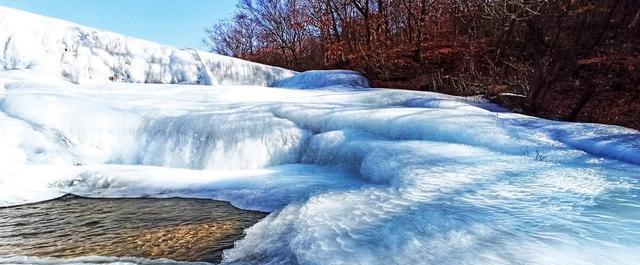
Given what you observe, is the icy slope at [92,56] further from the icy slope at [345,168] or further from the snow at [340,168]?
the icy slope at [345,168]

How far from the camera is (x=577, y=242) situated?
1604 millimetres

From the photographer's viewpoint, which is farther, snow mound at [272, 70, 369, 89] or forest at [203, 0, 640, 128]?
snow mound at [272, 70, 369, 89]

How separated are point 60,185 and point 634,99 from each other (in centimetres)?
788

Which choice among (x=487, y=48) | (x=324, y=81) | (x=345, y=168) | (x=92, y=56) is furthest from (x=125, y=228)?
(x=487, y=48)

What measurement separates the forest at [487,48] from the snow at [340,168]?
1615mm

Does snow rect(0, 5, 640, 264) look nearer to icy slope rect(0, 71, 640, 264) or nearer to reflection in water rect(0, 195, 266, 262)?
icy slope rect(0, 71, 640, 264)

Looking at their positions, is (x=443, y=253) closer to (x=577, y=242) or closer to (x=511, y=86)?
(x=577, y=242)

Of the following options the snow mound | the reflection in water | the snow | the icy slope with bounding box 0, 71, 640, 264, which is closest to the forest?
the snow mound

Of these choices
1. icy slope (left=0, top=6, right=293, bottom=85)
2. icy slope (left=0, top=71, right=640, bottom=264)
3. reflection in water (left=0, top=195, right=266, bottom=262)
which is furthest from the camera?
icy slope (left=0, top=6, right=293, bottom=85)

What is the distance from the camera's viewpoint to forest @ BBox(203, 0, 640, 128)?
262 inches

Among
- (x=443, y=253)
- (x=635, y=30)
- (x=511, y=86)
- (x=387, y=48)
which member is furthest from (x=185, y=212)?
(x=387, y=48)

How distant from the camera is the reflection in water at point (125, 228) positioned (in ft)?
7.11

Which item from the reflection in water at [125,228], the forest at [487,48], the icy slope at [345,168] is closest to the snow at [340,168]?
the icy slope at [345,168]

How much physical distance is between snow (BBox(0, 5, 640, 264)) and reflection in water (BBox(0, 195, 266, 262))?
0.15 m
